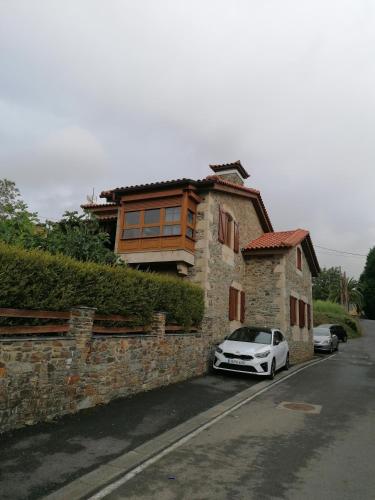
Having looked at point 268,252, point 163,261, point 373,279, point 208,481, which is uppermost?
point 373,279

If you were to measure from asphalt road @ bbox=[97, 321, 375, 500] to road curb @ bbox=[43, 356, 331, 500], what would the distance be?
0.20 m

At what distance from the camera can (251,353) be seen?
11.9 meters

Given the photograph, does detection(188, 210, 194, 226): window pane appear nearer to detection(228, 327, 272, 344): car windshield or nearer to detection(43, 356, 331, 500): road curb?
detection(228, 327, 272, 344): car windshield

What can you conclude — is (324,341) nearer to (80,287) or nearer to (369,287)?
(80,287)

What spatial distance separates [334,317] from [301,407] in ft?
110

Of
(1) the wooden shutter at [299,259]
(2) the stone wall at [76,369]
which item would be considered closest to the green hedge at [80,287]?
(2) the stone wall at [76,369]

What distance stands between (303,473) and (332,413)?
381 centimetres

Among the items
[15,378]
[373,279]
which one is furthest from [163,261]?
[373,279]

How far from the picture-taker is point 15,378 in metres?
6.11

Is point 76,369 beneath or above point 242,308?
beneath

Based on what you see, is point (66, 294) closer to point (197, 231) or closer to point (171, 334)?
point (171, 334)

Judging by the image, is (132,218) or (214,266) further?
(132,218)

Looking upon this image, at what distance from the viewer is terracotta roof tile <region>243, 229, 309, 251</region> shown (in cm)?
1741

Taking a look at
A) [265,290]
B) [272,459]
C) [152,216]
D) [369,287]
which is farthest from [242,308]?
[369,287]
